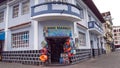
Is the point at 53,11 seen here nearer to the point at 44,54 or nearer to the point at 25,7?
the point at 44,54

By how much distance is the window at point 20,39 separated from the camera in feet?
47.5

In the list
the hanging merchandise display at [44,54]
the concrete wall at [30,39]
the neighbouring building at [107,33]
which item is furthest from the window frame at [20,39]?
the neighbouring building at [107,33]

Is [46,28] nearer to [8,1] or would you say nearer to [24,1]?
[24,1]

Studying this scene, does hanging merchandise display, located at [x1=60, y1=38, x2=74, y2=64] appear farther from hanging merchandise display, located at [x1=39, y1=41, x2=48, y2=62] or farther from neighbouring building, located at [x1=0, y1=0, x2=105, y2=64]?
hanging merchandise display, located at [x1=39, y1=41, x2=48, y2=62]

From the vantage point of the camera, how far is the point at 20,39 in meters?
15.1

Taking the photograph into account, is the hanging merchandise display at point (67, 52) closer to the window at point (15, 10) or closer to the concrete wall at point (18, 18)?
the concrete wall at point (18, 18)

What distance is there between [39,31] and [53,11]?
7.45 feet

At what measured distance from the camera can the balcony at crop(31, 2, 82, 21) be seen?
484 inches

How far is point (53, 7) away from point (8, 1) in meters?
6.77

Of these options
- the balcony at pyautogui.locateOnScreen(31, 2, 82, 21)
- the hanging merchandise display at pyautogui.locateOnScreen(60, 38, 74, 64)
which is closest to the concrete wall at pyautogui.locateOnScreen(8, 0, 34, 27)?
the balcony at pyautogui.locateOnScreen(31, 2, 82, 21)

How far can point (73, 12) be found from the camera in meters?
13.1

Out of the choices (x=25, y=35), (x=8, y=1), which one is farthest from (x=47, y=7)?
(x=8, y=1)

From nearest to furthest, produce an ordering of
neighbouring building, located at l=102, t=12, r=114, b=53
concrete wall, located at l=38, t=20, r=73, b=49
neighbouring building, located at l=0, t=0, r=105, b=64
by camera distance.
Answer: neighbouring building, located at l=0, t=0, r=105, b=64 → concrete wall, located at l=38, t=20, r=73, b=49 → neighbouring building, located at l=102, t=12, r=114, b=53

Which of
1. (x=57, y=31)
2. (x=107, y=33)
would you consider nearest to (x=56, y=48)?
(x=57, y=31)
